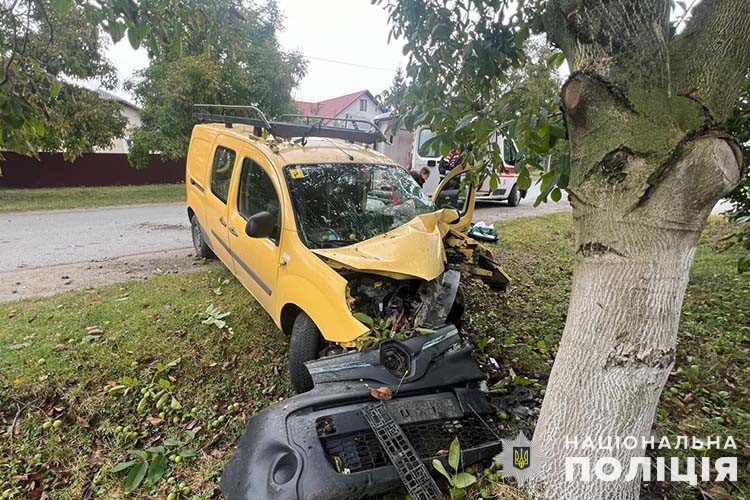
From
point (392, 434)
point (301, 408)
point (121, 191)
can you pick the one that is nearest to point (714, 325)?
point (392, 434)

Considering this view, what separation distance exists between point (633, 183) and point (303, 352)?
2.29 m

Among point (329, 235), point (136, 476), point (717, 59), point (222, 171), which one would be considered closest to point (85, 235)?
point (222, 171)

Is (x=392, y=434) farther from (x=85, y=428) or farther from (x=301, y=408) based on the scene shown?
(x=85, y=428)

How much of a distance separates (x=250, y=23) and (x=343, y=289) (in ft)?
43.7

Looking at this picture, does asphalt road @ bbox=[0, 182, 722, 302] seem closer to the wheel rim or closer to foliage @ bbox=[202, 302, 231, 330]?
the wheel rim

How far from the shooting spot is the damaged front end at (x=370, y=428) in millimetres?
1870

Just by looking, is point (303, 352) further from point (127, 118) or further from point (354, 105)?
point (354, 105)

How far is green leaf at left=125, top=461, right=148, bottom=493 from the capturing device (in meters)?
2.31

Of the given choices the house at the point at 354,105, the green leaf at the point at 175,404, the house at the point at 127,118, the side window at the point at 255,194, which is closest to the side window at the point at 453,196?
the side window at the point at 255,194

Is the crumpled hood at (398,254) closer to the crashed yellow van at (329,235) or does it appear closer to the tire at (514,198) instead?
the crashed yellow van at (329,235)

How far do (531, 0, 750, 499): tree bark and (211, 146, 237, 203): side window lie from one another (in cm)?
346

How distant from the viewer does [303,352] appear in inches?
116

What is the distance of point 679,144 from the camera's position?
1.50 metres

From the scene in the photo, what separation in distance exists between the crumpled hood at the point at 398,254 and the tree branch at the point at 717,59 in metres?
1.70
